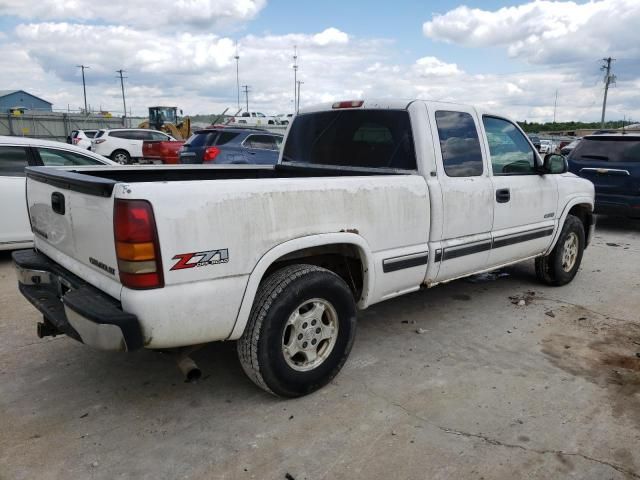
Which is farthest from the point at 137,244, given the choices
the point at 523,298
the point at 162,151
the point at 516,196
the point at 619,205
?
the point at 162,151

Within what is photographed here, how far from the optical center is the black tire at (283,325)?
2.96 meters

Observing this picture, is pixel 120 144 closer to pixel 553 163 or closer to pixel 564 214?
pixel 564 214

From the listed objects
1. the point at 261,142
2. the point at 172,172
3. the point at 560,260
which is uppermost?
the point at 261,142

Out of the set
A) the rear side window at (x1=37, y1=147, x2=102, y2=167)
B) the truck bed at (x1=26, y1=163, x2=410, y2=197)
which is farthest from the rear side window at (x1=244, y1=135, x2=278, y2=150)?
the truck bed at (x1=26, y1=163, x2=410, y2=197)

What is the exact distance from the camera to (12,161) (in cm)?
639

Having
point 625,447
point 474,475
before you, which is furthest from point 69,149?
point 625,447

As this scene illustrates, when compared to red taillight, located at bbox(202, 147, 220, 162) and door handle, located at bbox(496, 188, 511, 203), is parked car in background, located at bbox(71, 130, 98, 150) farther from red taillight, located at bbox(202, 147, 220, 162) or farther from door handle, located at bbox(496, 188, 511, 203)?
door handle, located at bbox(496, 188, 511, 203)

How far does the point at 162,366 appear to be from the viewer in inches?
147

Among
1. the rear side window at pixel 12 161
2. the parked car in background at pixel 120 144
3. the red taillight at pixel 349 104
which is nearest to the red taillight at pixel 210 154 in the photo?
the rear side window at pixel 12 161

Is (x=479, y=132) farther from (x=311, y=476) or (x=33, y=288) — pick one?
(x=33, y=288)

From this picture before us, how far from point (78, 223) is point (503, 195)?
3326mm

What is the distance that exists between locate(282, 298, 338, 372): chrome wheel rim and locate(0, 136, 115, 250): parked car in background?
4.17 metres

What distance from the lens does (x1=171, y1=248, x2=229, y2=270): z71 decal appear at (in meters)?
2.56

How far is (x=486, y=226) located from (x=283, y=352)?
2.18 m
